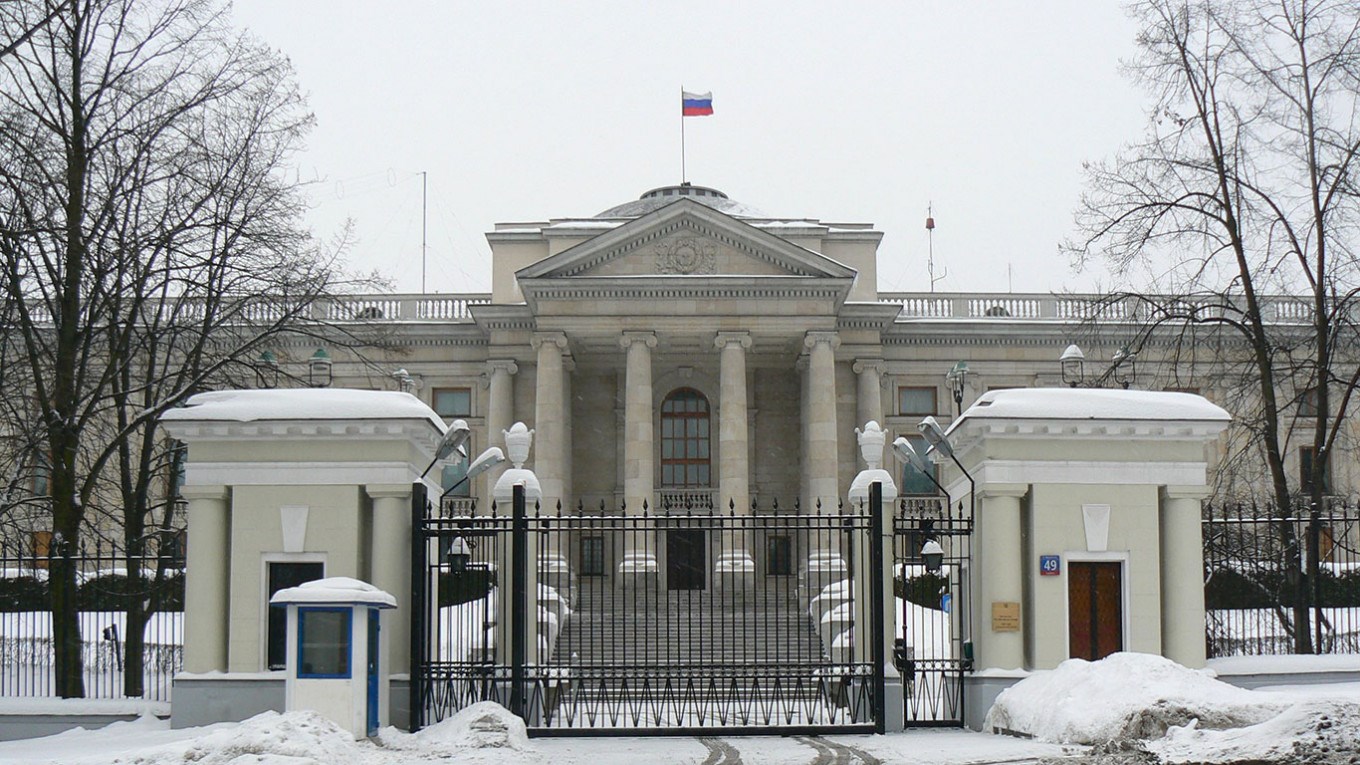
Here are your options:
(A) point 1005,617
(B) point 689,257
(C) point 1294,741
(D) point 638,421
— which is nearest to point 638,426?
(D) point 638,421

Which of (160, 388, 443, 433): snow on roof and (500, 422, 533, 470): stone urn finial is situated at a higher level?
(160, 388, 443, 433): snow on roof

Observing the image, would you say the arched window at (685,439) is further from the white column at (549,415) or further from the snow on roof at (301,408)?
the snow on roof at (301,408)

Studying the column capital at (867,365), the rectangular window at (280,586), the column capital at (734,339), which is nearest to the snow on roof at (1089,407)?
the rectangular window at (280,586)

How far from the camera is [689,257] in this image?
46.7m

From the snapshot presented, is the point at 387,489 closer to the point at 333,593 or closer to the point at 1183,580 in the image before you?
the point at 333,593

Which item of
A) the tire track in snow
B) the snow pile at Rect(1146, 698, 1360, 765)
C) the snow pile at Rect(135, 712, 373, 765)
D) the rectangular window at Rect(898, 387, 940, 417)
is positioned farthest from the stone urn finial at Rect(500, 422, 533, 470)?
the rectangular window at Rect(898, 387, 940, 417)

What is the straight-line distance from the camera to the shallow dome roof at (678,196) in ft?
180

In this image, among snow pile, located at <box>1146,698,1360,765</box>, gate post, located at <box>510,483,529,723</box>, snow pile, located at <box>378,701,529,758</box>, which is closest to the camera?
snow pile, located at <box>1146,698,1360,765</box>

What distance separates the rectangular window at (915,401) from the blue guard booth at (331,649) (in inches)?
1436

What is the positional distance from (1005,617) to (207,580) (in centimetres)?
955

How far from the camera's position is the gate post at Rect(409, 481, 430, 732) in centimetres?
1781

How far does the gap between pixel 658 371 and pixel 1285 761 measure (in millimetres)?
38598

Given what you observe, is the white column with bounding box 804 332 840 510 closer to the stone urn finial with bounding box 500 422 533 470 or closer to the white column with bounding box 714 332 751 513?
the white column with bounding box 714 332 751 513

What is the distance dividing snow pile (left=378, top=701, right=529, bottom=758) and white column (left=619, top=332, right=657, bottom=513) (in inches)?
1059
